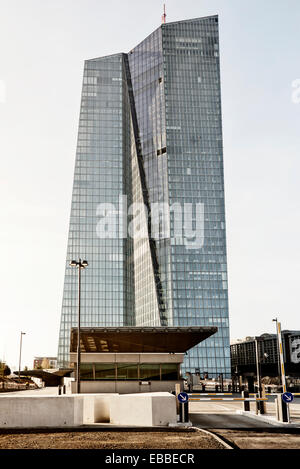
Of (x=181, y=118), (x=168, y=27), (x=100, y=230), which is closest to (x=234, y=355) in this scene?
(x=100, y=230)

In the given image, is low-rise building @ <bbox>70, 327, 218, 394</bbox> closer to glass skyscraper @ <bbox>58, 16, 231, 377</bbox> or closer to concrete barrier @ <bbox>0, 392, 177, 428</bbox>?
concrete barrier @ <bbox>0, 392, 177, 428</bbox>

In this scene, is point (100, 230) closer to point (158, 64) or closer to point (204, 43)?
point (158, 64)

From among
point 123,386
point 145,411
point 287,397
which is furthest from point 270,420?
point 123,386

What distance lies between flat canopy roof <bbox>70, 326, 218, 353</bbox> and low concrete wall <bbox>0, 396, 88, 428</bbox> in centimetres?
1063

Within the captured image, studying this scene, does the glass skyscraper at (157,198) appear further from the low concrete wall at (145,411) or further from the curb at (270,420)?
the low concrete wall at (145,411)

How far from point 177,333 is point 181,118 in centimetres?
12867

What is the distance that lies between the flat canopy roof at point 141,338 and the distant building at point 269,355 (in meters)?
36.6

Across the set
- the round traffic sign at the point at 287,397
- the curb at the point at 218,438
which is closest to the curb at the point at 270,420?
the round traffic sign at the point at 287,397

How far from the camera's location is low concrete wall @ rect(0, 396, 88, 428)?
21.5m

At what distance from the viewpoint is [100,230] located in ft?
524

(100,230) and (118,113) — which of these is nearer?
(100,230)

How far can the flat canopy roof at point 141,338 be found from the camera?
108 ft

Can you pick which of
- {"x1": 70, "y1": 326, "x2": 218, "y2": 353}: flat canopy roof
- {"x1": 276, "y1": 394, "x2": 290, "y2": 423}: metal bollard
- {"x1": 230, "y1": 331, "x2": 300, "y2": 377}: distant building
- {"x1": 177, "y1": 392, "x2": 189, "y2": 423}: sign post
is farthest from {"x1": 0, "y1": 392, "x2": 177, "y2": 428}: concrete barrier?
{"x1": 230, "y1": 331, "x2": 300, "y2": 377}: distant building

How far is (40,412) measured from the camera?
21.7 meters
